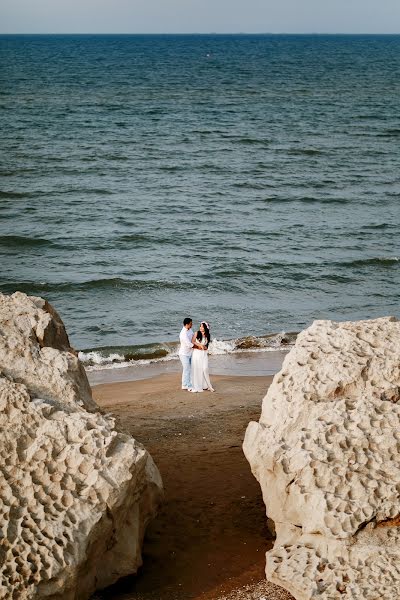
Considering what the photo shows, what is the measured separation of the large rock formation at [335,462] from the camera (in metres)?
6.69

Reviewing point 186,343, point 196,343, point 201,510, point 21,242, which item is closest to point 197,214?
point 21,242

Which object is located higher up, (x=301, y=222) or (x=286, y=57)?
(x=286, y=57)

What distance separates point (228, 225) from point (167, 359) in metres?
11.7

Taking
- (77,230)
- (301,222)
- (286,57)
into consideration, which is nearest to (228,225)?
(301,222)

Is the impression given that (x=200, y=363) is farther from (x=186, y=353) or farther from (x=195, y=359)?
(x=186, y=353)

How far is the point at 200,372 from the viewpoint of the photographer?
49.1 ft

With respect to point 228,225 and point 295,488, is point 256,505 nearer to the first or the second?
point 295,488

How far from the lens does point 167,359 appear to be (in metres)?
17.6

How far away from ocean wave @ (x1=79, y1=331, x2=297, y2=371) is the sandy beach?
3907mm

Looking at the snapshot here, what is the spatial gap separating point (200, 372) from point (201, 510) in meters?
6.42

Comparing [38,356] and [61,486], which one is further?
[38,356]

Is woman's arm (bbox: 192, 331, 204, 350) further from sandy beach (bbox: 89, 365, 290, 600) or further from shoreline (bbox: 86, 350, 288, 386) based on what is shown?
sandy beach (bbox: 89, 365, 290, 600)

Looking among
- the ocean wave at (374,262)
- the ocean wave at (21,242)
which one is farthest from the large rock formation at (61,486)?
the ocean wave at (21,242)

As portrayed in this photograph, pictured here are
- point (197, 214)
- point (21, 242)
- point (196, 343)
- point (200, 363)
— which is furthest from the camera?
point (197, 214)
